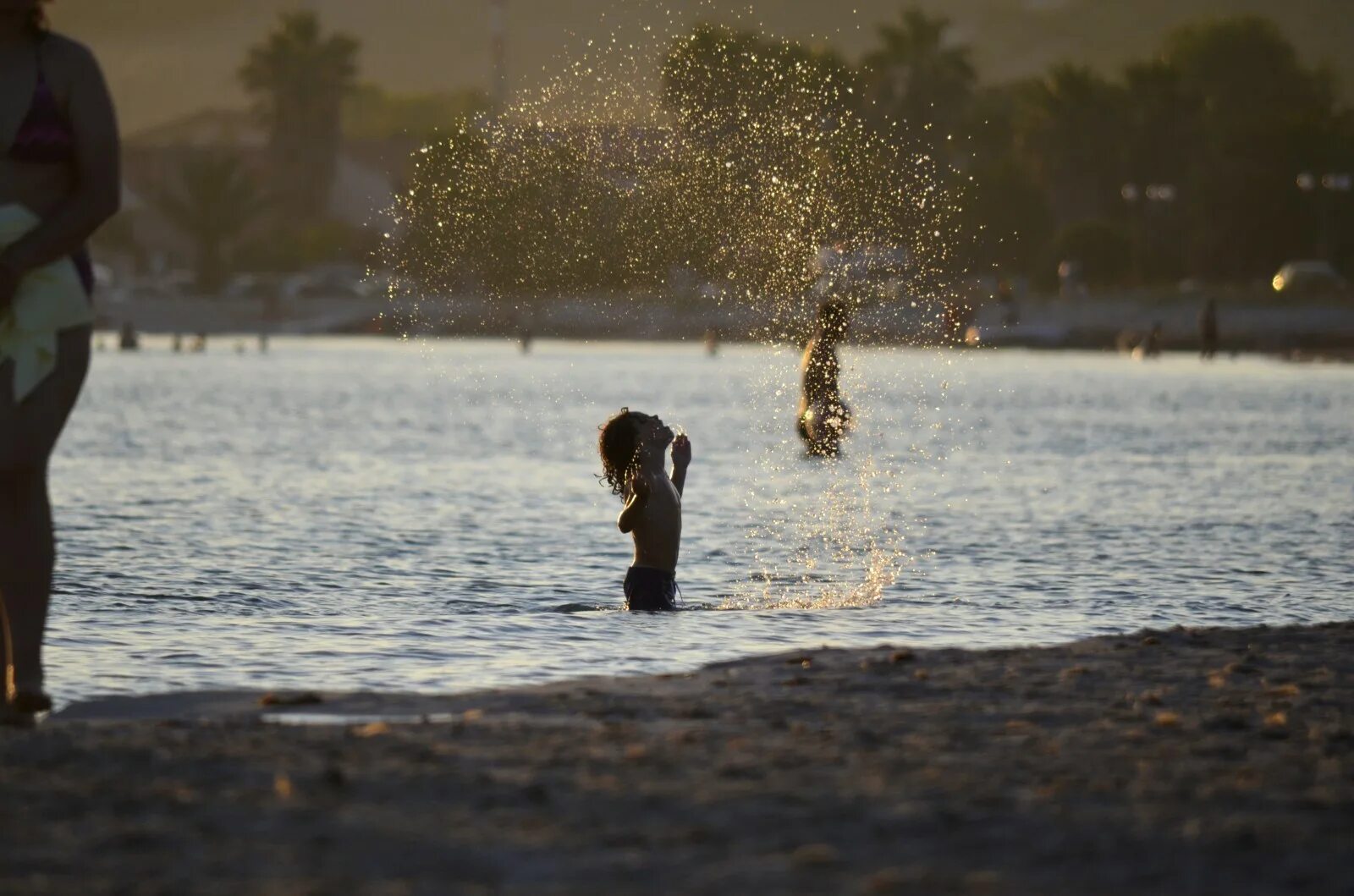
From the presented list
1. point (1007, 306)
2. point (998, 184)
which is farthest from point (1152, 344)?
point (998, 184)

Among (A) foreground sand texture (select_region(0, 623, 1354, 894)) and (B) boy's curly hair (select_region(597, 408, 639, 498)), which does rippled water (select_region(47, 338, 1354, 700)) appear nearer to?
(B) boy's curly hair (select_region(597, 408, 639, 498))

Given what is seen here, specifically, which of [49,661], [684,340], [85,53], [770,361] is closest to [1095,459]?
[49,661]

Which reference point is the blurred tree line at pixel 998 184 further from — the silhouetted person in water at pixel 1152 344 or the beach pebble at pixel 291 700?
the beach pebble at pixel 291 700

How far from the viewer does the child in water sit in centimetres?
1121

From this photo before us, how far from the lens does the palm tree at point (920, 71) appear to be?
110000mm

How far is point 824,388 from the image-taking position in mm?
23188

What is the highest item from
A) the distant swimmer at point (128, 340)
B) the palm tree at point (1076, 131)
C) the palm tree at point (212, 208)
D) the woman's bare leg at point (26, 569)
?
the palm tree at point (1076, 131)

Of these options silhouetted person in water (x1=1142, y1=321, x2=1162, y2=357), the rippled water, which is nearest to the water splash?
the rippled water

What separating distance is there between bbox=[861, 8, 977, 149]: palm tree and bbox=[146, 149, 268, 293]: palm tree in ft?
109

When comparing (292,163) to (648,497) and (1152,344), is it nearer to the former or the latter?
(1152,344)

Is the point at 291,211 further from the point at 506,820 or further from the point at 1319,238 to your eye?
the point at 506,820

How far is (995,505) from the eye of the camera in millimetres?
19453

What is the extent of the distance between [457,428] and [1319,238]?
70973mm

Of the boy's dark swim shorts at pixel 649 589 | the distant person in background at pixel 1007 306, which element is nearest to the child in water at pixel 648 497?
the boy's dark swim shorts at pixel 649 589
